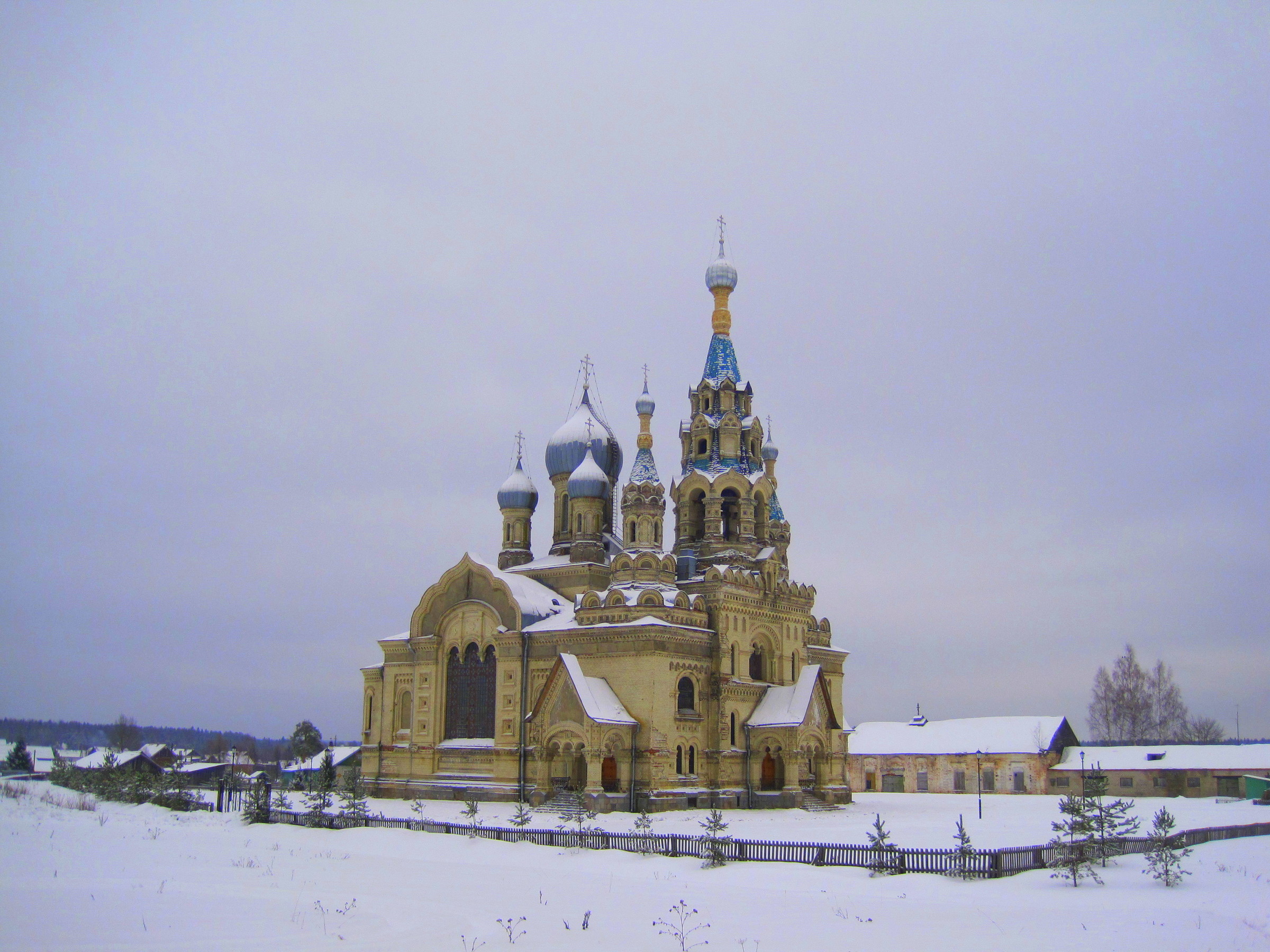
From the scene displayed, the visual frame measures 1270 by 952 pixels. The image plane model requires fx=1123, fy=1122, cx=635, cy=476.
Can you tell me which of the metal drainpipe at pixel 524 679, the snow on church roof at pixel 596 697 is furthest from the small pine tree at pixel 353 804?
the metal drainpipe at pixel 524 679

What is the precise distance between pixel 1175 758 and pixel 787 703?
2637cm

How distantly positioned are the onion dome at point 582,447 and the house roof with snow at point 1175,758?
27623mm

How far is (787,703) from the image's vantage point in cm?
4300

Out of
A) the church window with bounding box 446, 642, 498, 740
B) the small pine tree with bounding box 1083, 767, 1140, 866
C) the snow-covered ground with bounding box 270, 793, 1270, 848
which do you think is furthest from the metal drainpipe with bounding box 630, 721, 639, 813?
the small pine tree with bounding box 1083, 767, 1140, 866

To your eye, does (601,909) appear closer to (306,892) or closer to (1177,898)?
(306,892)

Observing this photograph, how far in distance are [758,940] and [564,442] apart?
37.0 metres

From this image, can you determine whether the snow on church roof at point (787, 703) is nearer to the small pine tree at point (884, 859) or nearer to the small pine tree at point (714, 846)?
the small pine tree at point (714, 846)

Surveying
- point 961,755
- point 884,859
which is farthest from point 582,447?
point 884,859

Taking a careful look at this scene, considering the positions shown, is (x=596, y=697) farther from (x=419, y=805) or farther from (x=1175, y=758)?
(x=1175, y=758)

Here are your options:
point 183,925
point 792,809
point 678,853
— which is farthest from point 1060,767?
point 183,925

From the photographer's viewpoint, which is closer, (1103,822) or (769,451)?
(1103,822)

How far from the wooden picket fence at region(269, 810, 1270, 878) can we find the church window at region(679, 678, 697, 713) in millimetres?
13625

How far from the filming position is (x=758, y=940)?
16047mm

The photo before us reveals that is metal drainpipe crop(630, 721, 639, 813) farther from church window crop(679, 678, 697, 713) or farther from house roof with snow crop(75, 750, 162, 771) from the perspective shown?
house roof with snow crop(75, 750, 162, 771)
